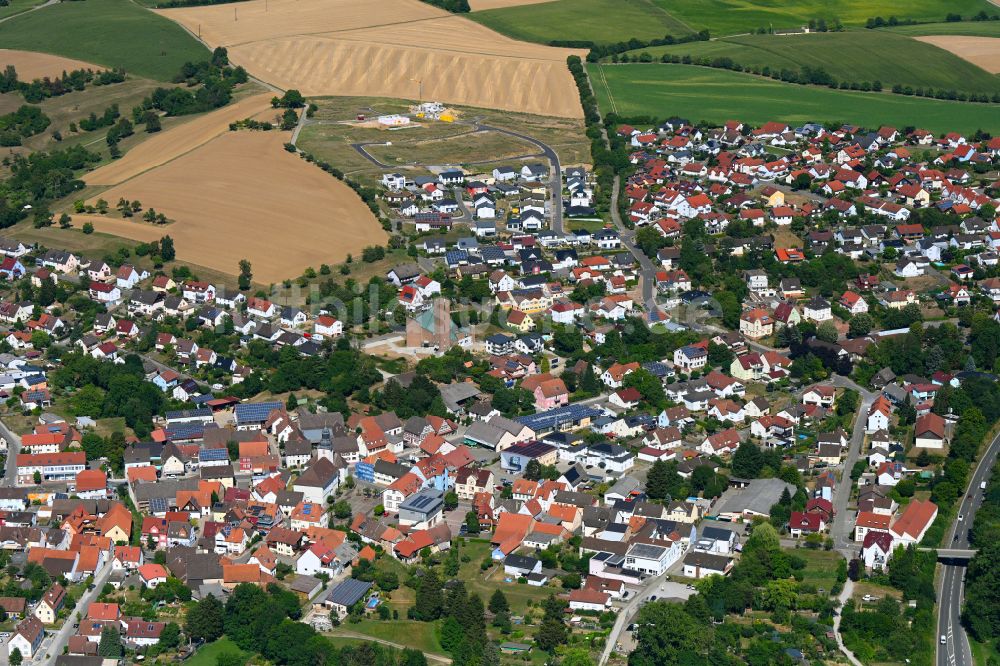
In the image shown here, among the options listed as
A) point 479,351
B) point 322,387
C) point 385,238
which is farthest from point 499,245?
point 322,387

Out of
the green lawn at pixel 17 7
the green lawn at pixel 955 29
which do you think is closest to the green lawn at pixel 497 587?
the green lawn at pixel 955 29

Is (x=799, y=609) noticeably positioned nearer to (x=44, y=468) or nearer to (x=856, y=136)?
(x=44, y=468)

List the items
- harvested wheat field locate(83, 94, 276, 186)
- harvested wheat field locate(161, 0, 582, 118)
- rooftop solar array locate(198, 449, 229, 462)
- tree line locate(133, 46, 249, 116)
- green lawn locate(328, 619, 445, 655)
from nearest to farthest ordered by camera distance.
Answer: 1. green lawn locate(328, 619, 445, 655)
2. rooftop solar array locate(198, 449, 229, 462)
3. harvested wheat field locate(83, 94, 276, 186)
4. tree line locate(133, 46, 249, 116)
5. harvested wheat field locate(161, 0, 582, 118)

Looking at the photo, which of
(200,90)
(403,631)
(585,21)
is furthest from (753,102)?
(403,631)

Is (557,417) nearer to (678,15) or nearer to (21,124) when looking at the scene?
(21,124)

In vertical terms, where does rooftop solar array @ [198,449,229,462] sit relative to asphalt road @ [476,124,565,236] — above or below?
below

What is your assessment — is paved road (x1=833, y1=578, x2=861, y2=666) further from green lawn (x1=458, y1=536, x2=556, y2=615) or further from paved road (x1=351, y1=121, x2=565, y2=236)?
paved road (x1=351, y1=121, x2=565, y2=236)

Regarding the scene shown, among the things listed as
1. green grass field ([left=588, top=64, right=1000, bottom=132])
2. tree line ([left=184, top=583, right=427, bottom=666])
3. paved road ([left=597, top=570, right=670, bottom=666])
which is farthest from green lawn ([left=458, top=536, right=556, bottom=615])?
green grass field ([left=588, top=64, right=1000, bottom=132])

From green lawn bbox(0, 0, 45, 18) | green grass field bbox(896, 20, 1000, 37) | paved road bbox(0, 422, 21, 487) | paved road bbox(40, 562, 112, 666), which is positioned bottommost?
paved road bbox(40, 562, 112, 666)
